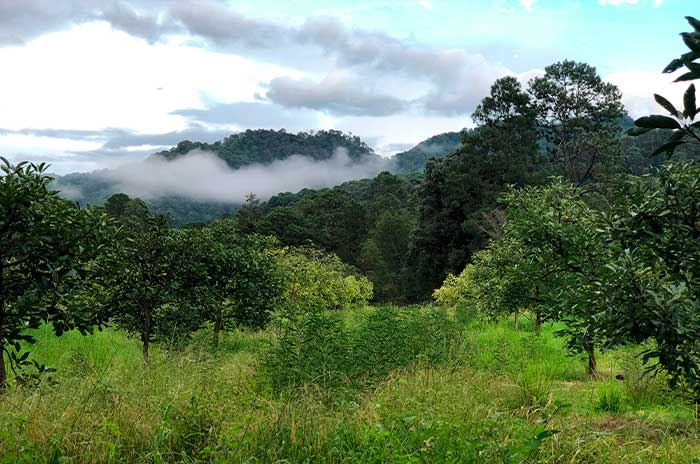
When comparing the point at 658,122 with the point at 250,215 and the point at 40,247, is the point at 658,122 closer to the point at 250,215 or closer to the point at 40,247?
the point at 40,247

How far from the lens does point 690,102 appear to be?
2.55 meters

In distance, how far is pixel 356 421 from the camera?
16.7ft

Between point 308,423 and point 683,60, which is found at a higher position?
point 683,60

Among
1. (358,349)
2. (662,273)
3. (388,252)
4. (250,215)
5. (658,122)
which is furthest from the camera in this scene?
(250,215)

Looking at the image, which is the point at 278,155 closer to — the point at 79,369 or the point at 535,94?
the point at 535,94

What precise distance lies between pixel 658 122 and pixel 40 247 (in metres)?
5.25

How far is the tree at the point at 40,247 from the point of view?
5152mm

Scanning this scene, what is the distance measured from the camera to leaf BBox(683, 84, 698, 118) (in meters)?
2.53

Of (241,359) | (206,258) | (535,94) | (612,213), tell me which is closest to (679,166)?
(612,213)

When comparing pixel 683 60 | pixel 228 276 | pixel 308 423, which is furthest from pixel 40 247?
pixel 228 276

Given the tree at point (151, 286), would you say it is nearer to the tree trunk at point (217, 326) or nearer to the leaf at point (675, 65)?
the tree trunk at point (217, 326)

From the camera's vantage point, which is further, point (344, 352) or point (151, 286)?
point (151, 286)

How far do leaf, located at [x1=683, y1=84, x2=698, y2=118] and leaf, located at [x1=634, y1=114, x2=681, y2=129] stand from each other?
0.07 metres

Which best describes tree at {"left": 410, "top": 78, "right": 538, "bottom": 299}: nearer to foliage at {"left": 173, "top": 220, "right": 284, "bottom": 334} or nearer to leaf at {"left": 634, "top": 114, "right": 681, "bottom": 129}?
foliage at {"left": 173, "top": 220, "right": 284, "bottom": 334}
